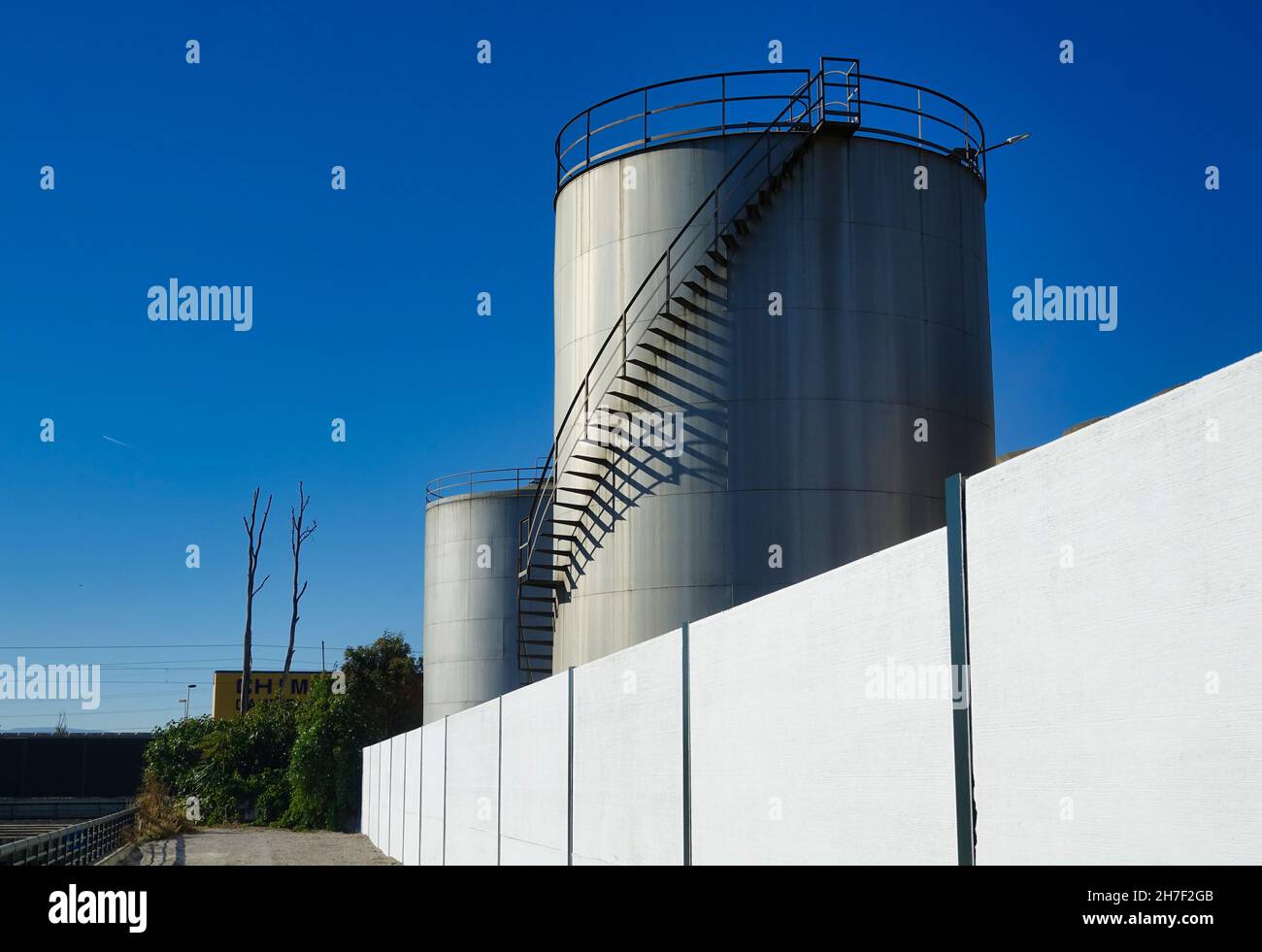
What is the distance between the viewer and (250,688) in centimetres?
7906

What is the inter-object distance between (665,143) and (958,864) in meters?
14.1

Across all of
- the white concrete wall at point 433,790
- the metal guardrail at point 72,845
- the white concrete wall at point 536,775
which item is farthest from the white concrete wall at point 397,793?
the white concrete wall at point 536,775

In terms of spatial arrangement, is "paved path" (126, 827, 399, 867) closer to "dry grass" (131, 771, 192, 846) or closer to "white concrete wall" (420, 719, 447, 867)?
"dry grass" (131, 771, 192, 846)

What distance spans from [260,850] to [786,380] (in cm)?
2574

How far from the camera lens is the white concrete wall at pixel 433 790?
2269 cm

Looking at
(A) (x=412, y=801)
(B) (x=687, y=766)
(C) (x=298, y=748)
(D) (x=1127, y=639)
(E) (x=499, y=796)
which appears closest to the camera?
(D) (x=1127, y=639)

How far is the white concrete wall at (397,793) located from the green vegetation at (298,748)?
52.9 ft

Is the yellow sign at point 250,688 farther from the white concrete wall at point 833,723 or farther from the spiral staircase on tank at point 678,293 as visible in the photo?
the white concrete wall at point 833,723

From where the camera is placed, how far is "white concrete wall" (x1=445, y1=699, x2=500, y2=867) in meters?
17.1

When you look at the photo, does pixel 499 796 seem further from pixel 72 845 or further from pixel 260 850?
pixel 260 850
